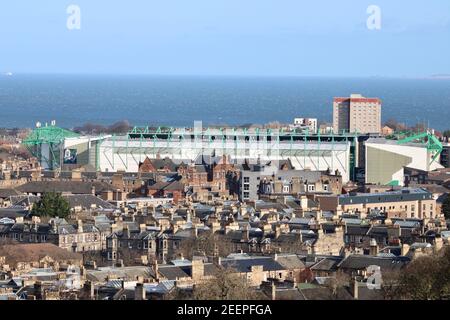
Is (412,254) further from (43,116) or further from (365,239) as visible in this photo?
(43,116)

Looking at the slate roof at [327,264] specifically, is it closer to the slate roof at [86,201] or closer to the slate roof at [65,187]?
the slate roof at [86,201]

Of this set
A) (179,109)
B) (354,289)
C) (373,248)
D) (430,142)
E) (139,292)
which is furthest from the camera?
(179,109)

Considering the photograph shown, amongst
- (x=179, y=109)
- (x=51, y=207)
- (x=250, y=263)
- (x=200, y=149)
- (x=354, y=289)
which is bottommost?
(x=179, y=109)

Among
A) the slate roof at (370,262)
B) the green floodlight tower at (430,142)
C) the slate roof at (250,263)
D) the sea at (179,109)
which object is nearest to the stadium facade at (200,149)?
the green floodlight tower at (430,142)

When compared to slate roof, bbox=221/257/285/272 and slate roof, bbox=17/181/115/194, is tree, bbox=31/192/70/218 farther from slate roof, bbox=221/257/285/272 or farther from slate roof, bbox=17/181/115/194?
slate roof, bbox=221/257/285/272

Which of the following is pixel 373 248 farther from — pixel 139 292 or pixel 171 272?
pixel 139 292

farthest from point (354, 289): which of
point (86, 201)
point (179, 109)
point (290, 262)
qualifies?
point (179, 109)
